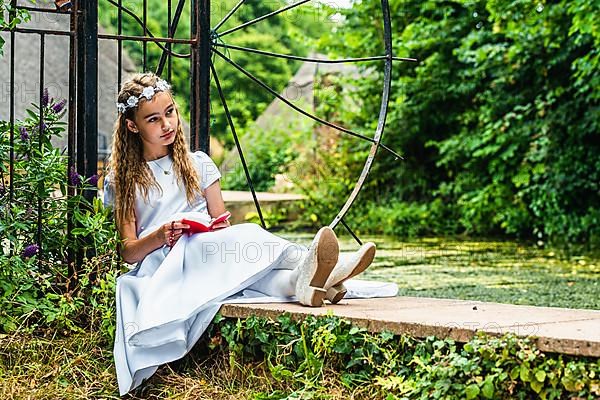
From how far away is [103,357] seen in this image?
115 inches

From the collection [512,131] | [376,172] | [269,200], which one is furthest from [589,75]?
[269,200]

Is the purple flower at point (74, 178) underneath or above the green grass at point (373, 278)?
above

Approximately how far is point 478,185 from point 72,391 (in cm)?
642

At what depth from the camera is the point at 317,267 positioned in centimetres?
269

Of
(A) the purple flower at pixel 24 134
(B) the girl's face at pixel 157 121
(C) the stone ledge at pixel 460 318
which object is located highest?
(B) the girl's face at pixel 157 121

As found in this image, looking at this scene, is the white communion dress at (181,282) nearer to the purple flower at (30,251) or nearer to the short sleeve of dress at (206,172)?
the short sleeve of dress at (206,172)

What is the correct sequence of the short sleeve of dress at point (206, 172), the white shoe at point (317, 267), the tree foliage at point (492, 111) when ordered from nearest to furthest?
1. the white shoe at point (317, 267)
2. the short sleeve of dress at point (206, 172)
3. the tree foliage at point (492, 111)

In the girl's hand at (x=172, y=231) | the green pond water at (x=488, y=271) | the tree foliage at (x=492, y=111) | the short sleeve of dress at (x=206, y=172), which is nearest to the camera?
the girl's hand at (x=172, y=231)

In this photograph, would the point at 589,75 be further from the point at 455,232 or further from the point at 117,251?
the point at 117,251

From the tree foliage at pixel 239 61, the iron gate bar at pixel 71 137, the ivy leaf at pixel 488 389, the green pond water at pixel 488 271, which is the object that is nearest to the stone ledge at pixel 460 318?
the ivy leaf at pixel 488 389

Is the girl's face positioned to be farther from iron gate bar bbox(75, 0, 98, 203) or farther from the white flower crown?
iron gate bar bbox(75, 0, 98, 203)

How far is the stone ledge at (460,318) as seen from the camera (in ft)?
7.23

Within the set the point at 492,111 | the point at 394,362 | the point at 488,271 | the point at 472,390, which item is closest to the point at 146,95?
the point at 394,362

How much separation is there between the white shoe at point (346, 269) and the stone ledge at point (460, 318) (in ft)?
0.15
